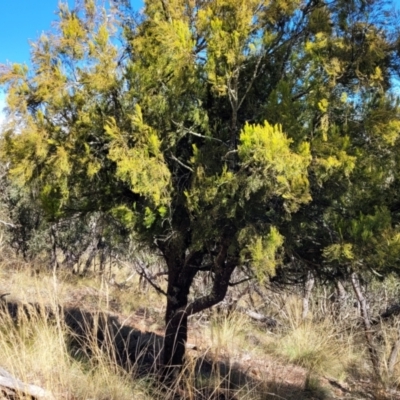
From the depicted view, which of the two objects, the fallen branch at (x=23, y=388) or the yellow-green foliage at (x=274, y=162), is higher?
the yellow-green foliage at (x=274, y=162)

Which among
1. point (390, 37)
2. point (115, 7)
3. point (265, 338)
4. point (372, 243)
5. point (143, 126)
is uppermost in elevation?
point (115, 7)

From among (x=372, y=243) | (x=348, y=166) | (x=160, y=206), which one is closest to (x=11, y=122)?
(x=160, y=206)

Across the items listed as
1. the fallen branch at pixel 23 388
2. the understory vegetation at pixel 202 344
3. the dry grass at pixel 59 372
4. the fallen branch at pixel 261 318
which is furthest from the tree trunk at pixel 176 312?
the fallen branch at pixel 261 318

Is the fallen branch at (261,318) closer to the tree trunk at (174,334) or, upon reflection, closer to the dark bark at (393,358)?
the dark bark at (393,358)

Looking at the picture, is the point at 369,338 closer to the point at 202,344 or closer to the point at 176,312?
the point at 202,344

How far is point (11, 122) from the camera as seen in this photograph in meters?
3.54

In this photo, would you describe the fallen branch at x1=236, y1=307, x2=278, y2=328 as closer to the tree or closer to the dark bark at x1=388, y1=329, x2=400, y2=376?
the dark bark at x1=388, y1=329, x2=400, y2=376

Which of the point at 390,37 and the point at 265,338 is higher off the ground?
the point at 390,37

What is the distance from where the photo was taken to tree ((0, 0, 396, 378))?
307 centimetres

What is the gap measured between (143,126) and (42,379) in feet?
5.98

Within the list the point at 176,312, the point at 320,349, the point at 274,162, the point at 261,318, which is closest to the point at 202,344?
the point at 320,349

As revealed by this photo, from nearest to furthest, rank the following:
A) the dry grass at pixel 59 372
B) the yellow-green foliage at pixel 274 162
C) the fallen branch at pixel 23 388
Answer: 1. the yellow-green foliage at pixel 274 162
2. the fallen branch at pixel 23 388
3. the dry grass at pixel 59 372

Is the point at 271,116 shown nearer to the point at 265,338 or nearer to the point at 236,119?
the point at 236,119

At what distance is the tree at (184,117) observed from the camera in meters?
3.07
